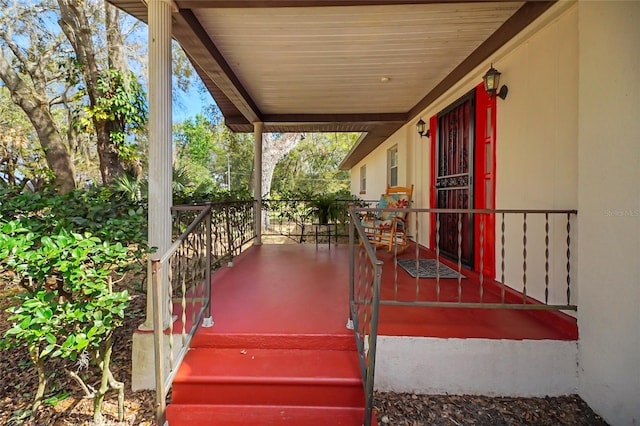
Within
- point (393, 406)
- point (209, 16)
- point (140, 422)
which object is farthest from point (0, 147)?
point (393, 406)

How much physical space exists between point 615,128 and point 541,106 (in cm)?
90

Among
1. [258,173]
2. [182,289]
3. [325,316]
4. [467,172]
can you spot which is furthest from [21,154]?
[467,172]

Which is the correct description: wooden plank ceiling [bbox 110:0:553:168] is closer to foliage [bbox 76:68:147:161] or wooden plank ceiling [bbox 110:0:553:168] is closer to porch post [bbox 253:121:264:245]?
porch post [bbox 253:121:264:245]

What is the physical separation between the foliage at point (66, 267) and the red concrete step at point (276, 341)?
1.98 ft

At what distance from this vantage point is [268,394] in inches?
73.6

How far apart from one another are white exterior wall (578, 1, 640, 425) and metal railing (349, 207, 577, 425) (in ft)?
0.75

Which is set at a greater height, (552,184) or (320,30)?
(320,30)

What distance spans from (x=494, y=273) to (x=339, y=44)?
288 centimetres

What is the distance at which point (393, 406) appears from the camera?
6.85 ft

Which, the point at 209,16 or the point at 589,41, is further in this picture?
the point at 209,16

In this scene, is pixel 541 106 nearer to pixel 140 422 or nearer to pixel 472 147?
pixel 472 147

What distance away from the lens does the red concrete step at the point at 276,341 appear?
213 centimetres

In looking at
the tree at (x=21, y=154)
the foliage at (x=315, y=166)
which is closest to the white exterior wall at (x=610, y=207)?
the tree at (x=21, y=154)

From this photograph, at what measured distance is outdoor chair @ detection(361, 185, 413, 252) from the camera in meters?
4.74
